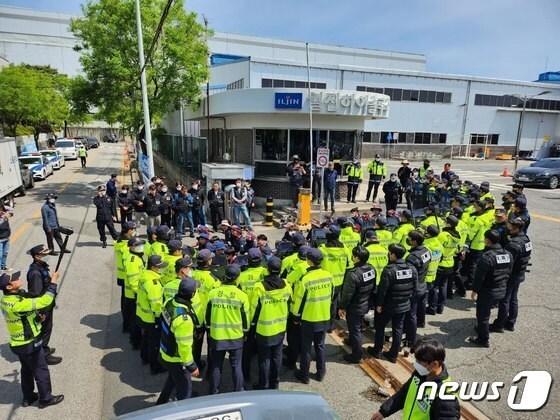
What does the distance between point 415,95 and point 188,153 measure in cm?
3075

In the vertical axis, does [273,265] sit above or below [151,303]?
above

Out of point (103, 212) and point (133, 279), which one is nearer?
point (133, 279)

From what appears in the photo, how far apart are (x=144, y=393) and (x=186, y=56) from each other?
1699cm

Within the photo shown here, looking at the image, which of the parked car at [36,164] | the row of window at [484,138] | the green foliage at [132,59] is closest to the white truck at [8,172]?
the green foliage at [132,59]

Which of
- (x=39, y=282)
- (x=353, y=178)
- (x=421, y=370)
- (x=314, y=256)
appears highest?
(x=314, y=256)

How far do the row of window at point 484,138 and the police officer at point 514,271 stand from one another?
4579 cm

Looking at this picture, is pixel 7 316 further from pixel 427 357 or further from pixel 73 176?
pixel 73 176

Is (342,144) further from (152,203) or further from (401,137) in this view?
(401,137)

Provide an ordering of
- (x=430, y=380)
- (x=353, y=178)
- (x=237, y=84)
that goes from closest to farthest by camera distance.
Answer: (x=430, y=380) < (x=353, y=178) < (x=237, y=84)

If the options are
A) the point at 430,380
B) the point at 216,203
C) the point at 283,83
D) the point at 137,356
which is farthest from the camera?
the point at 283,83

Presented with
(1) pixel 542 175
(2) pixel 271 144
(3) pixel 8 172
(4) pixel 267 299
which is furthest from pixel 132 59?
→ (1) pixel 542 175

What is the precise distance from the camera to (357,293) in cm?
570

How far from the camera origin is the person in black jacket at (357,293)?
5.65 meters
